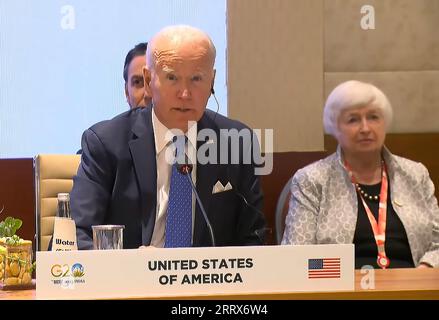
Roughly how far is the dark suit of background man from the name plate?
16.4 inches

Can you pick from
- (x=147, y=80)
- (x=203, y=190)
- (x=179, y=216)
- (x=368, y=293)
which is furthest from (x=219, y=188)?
(x=368, y=293)

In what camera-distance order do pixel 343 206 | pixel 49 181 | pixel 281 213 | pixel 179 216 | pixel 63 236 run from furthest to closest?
1. pixel 49 181
2. pixel 281 213
3. pixel 343 206
4. pixel 179 216
5. pixel 63 236

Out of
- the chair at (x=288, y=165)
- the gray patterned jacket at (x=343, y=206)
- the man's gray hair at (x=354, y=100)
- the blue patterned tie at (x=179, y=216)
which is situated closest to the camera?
the blue patterned tie at (x=179, y=216)

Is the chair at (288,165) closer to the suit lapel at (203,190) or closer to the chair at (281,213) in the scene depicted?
the chair at (281,213)

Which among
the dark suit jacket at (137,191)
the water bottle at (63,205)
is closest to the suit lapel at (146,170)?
the dark suit jacket at (137,191)

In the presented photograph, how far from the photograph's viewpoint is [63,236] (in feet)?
5.44

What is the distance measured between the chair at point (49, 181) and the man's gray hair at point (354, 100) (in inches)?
37.4

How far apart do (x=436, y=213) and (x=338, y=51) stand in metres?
0.92

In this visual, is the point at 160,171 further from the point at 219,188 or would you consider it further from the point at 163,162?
the point at 219,188

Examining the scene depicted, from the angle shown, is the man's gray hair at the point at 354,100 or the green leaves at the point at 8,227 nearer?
the green leaves at the point at 8,227

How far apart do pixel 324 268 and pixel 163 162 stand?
64 centimetres

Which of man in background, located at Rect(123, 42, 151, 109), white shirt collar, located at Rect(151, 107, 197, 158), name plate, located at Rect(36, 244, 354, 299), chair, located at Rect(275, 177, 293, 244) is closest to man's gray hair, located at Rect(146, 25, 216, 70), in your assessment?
white shirt collar, located at Rect(151, 107, 197, 158)

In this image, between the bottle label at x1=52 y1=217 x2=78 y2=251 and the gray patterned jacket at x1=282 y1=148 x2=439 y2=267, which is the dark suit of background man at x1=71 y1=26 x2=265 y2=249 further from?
the bottle label at x1=52 y1=217 x2=78 y2=251

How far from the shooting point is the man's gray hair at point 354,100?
2299mm
